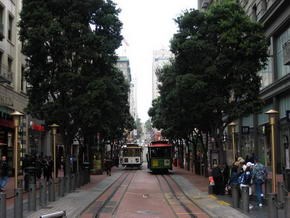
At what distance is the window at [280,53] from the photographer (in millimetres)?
30969

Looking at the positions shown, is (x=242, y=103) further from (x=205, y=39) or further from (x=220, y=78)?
(x=205, y=39)

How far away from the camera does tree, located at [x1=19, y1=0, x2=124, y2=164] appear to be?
83.6 feet

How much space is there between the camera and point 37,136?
155ft

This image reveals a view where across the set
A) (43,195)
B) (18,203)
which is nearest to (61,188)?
(43,195)

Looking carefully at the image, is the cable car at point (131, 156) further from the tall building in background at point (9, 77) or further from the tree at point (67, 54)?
the tree at point (67, 54)

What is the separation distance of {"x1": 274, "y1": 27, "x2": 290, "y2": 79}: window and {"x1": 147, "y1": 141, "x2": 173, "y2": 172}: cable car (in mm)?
17610

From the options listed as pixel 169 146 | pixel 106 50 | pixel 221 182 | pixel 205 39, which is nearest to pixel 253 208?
pixel 221 182

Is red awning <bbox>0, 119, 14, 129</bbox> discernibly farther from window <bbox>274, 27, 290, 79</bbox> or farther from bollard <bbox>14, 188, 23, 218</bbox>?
window <bbox>274, 27, 290, 79</bbox>

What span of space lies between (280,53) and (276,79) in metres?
1.94

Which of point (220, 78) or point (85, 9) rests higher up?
point (85, 9)

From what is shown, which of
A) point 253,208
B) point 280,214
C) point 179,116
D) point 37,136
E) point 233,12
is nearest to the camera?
point 280,214

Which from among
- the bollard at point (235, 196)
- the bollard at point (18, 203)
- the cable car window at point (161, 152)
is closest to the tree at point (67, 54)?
the bollard at point (235, 196)

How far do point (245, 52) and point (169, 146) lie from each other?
25026 millimetres

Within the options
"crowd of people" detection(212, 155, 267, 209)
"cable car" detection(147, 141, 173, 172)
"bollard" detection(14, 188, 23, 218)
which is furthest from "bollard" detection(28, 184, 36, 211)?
"cable car" detection(147, 141, 173, 172)
